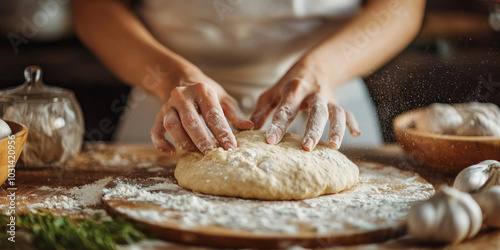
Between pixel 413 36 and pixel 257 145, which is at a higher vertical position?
pixel 413 36

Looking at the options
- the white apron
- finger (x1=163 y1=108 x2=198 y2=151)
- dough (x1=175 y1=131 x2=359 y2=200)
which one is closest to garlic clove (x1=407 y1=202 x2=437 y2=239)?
dough (x1=175 y1=131 x2=359 y2=200)

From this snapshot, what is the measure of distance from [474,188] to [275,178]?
428 mm

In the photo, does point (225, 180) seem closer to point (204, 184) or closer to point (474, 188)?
point (204, 184)

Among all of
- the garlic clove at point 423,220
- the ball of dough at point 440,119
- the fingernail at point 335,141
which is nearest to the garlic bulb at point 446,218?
the garlic clove at point 423,220

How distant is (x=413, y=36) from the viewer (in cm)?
184

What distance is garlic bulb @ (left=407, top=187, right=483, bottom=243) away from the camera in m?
0.82

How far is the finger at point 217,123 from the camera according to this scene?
3.92 feet

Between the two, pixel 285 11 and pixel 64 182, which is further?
pixel 285 11

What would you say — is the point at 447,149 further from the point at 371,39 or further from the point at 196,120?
the point at 196,120

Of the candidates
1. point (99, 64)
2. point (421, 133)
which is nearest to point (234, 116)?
point (421, 133)

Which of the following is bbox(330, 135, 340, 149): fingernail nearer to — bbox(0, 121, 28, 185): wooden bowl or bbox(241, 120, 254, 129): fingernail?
bbox(241, 120, 254, 129): fingernail

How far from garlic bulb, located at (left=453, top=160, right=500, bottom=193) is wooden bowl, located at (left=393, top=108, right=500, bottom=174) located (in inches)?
9.4

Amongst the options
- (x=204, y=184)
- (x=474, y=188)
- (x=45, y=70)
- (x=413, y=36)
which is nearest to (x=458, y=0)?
(x=413, y=36)

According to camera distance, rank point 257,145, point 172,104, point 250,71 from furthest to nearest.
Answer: point 250,71, point 172,104, point 257,145
